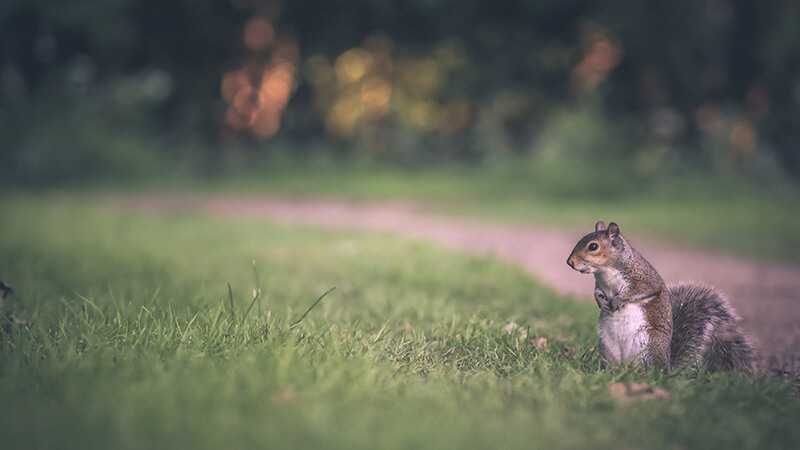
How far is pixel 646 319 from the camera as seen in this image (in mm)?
2801

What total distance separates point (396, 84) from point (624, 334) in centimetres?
2043

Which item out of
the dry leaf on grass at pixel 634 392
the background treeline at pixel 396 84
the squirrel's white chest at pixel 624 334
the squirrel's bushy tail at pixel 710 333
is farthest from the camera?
the background treeline at pixel 396 84

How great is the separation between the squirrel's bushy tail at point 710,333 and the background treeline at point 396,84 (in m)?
10.7

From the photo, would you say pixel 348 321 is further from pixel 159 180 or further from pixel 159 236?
pixel 159 180

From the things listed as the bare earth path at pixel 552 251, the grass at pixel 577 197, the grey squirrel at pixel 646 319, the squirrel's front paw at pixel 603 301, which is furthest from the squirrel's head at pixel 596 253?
the grass at pixel 577 197

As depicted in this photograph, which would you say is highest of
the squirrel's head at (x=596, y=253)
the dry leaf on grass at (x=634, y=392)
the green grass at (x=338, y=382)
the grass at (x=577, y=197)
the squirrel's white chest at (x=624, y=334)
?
the grass at (x=577, y=197)

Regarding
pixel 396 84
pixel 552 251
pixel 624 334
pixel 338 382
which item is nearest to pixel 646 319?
pixel 624 334

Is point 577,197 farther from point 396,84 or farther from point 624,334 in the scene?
point 396,84

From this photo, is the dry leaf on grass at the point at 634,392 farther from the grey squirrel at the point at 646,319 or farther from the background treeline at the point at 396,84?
the background treeline at the point at 396,84

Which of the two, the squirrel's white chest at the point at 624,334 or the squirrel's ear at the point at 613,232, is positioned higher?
the squirrel's ear at the point at 613,232

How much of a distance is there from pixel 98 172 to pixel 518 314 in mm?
13782

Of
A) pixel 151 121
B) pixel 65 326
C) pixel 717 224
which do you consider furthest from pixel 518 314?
pixel 151 121

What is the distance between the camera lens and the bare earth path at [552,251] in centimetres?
473

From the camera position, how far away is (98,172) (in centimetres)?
1528
